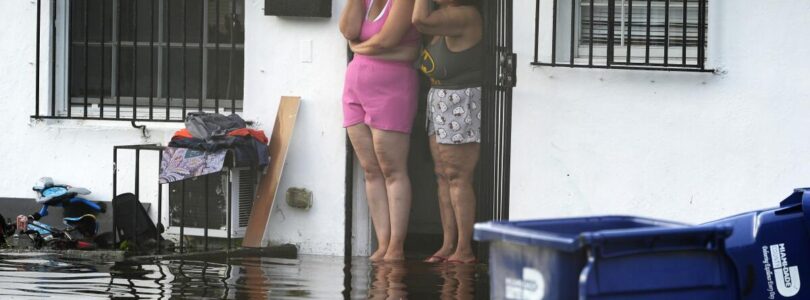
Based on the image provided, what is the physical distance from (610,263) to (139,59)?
7924mm

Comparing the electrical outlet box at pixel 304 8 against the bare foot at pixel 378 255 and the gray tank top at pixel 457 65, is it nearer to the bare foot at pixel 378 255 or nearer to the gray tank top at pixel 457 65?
the gray tank top at pixel 457 65

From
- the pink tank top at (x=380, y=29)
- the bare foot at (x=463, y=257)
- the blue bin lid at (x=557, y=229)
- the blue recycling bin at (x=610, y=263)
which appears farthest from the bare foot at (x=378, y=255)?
the blue recycling bin at (x=610, y=263)

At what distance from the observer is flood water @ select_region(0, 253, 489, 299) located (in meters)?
10.6

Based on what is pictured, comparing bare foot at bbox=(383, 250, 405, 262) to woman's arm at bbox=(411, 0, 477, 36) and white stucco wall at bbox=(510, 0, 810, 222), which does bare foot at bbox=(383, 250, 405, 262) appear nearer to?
white stucco wall at bbox=(510, 0, 810, 222)

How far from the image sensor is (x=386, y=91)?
12.3 metres

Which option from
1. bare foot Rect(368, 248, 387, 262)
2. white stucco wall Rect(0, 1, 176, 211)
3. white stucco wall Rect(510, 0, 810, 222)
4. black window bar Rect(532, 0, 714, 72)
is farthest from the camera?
white stucco wall Rect(0, 1, 176, 211)

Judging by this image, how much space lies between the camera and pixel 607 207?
11.9 metres

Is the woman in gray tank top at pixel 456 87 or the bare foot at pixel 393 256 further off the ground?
the woman in gray tank top at pixel 456 87

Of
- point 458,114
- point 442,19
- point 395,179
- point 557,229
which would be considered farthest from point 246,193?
point 557,229

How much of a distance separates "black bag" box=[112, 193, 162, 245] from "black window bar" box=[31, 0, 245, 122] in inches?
28.6

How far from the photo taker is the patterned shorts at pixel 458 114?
39.4 feet

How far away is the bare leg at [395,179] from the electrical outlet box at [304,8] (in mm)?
972

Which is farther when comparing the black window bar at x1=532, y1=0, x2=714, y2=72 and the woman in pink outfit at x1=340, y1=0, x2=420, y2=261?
the woman in pink outfit at x1=340, y1=0, x2=420, y2=261

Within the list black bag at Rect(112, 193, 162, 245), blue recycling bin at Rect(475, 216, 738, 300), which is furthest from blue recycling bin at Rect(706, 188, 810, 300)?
black bag at Rect(112, 193, 162, 245)
